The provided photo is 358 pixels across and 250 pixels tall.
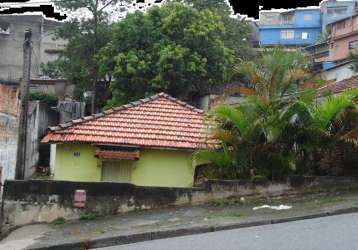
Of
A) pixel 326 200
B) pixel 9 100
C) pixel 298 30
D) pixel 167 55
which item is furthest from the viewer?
pixel 298 30

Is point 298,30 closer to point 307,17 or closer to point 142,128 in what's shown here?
point 307,17

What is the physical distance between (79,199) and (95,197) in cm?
38

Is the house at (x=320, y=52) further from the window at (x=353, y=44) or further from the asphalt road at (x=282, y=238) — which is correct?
the asphalt road at (x=282, y=238)

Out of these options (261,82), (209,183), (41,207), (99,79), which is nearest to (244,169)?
(209,183)

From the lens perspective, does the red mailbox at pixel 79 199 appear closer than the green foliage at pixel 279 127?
Yes

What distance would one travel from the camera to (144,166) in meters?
15.6

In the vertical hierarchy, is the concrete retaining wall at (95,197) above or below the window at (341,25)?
below

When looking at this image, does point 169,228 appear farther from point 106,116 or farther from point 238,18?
point 238,18

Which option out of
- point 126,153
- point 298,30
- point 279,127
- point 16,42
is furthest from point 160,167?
point 298,30

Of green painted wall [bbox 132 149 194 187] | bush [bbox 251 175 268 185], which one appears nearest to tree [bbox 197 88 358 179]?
bush [bbox 251 175 268 185]

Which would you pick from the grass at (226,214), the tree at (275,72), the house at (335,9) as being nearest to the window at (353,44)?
the house at (335,9)

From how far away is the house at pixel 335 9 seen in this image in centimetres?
6031

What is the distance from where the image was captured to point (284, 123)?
12.9m

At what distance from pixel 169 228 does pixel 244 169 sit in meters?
3.52
